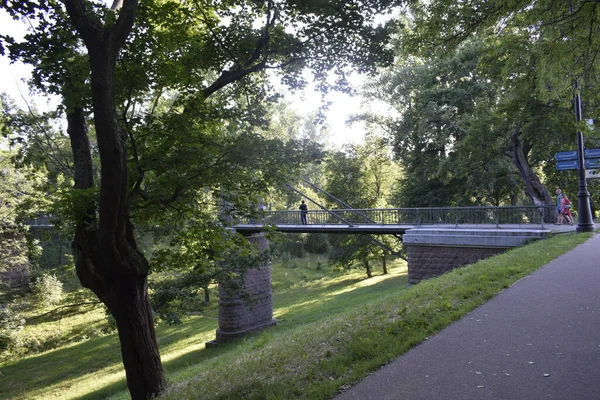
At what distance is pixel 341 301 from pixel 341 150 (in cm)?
1319

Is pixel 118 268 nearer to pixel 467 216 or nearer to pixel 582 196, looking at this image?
→ pixel 582 196

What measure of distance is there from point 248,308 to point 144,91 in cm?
1217

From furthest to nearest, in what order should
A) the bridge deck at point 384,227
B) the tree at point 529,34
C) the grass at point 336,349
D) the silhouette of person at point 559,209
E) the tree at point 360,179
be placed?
the tree at point 360,179, the silhouette of person at point 559,209, the bridge deck at point 384,227, the tree at point 529,34, the grass at point 336,349

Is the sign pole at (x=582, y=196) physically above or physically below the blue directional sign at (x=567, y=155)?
below

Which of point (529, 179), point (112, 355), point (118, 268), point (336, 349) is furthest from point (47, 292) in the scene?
point (529, 179)

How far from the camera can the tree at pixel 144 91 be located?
571cm

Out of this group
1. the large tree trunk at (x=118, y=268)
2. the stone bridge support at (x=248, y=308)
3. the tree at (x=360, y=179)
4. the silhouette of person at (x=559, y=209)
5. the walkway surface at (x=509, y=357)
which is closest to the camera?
the walkway surface at (x=509, y=357)

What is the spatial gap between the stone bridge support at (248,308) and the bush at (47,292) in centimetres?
1316

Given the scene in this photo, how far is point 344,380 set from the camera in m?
3.96

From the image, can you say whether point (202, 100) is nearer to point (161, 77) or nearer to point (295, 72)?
point (161, 77)

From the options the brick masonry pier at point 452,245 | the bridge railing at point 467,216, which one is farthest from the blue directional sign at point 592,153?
the brick masonry pier at point 452,245

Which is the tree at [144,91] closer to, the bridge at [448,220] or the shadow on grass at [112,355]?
the bridge at [448,220]

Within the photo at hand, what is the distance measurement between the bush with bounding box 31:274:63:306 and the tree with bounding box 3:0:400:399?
2211 cm

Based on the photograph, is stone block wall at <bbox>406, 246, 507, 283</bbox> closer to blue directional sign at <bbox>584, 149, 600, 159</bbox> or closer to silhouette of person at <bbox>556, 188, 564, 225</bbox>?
blue directional sign at <bbox>584, 149, 600, 159</bbox>
